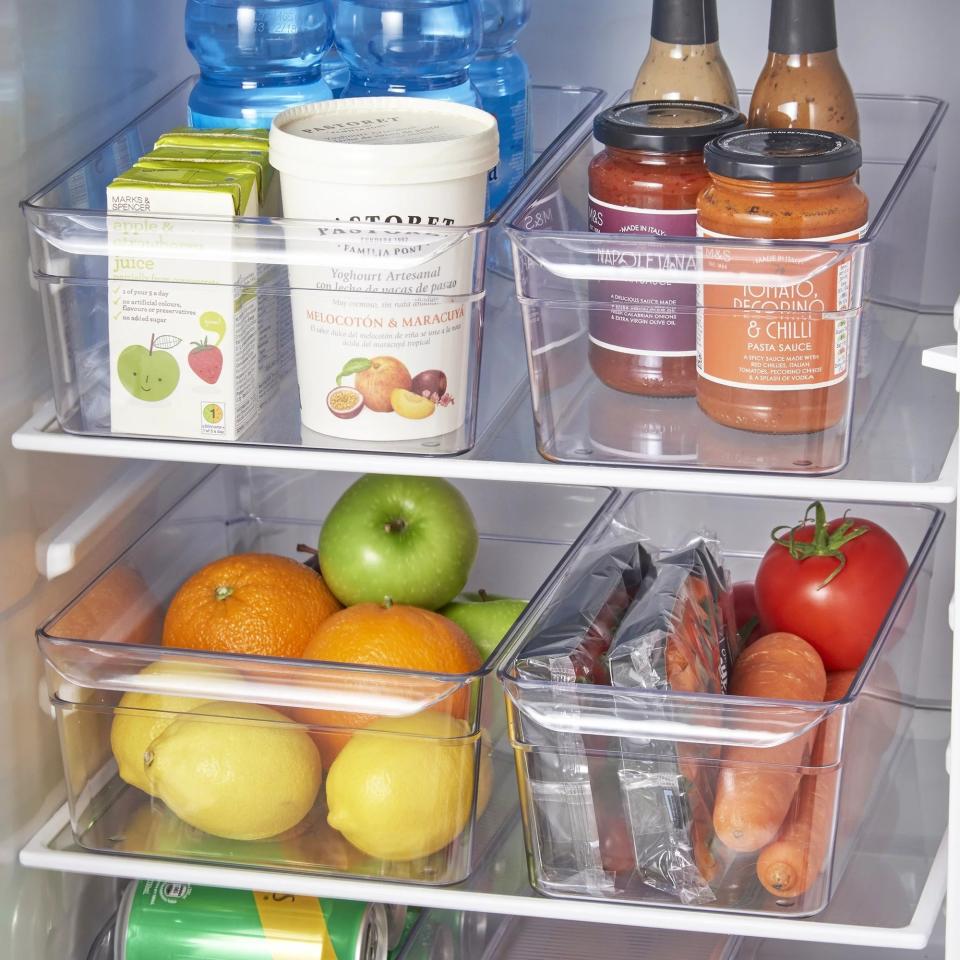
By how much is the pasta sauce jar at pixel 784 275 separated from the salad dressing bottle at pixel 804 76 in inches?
4.3

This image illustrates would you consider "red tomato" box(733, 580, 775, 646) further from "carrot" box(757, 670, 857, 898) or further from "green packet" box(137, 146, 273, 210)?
"green packet" box(137, 146, 273, 210)

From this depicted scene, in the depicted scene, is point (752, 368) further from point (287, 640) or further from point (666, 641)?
point (287, 640)

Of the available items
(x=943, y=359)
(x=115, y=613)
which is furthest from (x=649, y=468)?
(x=115, y=613)

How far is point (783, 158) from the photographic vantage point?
3.45 ft

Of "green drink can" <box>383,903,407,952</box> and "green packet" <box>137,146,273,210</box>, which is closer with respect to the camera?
"green packet" <box>137,146,273,210</box>

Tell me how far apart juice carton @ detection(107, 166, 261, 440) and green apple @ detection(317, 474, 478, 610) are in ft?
0.76

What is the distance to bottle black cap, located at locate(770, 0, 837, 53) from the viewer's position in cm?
119

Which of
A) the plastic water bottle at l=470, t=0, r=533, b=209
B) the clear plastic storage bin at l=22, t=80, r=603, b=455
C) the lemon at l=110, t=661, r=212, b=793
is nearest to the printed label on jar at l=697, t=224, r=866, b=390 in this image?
the clear plastic storage bin at l=22, t=80, r=603, b=455

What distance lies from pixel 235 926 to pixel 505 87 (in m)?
0.79

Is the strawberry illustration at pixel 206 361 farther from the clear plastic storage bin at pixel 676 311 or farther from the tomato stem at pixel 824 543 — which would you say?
the tomato stem at pixel 824 543

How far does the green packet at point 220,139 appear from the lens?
121 cm

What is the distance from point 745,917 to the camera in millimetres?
1220

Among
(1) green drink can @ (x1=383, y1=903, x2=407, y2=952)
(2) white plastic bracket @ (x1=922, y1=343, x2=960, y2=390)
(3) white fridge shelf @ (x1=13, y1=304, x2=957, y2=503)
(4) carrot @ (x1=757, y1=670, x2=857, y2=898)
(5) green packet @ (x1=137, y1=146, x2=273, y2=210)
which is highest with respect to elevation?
(5) green packet @ (x1=137, y1=146, x2=273, y2=210)

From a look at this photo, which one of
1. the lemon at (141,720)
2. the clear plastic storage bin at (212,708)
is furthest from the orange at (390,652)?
the lemon at (141,720)
